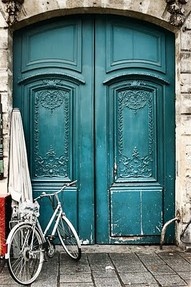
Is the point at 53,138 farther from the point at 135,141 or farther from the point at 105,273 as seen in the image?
the point at 105,273

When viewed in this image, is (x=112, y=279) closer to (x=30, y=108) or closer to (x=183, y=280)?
(x=183, y=280)

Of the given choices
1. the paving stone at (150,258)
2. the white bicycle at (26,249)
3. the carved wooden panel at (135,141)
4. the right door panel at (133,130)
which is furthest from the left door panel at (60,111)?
the white bicycle at (26,249)

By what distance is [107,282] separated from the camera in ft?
19.0

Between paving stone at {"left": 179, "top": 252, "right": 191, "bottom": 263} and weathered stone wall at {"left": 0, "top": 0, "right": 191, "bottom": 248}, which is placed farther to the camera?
weathered stone wall at {"left": 0, "top": 0, "right": 191, "bottom": 248}

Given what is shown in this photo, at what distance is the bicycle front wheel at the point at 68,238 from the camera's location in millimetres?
6676

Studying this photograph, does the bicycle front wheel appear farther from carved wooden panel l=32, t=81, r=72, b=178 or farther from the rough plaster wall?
the rough plaster wall

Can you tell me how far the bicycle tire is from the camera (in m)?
5.81

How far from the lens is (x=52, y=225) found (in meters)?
7.29

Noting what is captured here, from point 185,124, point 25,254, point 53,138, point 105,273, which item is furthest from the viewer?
point 53,138

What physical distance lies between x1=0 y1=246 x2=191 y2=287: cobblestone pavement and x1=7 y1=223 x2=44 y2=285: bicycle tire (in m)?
0.12

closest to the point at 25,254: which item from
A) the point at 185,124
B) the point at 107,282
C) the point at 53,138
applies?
the point at 107,282

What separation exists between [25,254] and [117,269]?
1.24 m

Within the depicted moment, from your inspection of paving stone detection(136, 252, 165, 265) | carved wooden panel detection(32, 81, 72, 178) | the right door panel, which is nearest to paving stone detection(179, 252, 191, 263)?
paving stone detection(136, 252, 165, 265)

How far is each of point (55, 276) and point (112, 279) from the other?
0.71 meters
